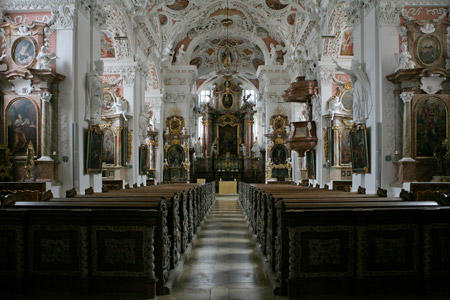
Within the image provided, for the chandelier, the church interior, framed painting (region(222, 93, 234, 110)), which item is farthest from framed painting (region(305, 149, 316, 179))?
framed painting (region(222, 93, 234, 110))

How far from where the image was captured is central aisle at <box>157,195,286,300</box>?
427cm

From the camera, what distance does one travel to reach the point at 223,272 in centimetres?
521

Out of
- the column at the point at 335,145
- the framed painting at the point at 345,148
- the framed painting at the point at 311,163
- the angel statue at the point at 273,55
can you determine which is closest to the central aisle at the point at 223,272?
the column at the point at 335,145

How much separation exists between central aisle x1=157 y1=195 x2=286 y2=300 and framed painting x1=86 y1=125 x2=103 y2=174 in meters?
3.07

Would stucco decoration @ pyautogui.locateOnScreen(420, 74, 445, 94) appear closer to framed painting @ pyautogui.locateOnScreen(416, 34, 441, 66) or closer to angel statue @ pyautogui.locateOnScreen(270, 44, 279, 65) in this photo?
framed painting @ pyautogui.locateOnScreen(416, 34, 441, 66)

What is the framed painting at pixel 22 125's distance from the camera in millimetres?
8945

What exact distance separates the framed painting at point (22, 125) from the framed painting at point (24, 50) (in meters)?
0.88

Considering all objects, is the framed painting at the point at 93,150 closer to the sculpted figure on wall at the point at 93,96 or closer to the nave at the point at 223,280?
the sculpted figure on wall at the point at 93,96

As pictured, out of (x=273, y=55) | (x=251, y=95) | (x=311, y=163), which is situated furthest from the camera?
(x=251, y=95)

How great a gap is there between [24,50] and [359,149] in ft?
25.1

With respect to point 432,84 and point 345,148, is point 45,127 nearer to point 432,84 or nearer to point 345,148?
point 432,84

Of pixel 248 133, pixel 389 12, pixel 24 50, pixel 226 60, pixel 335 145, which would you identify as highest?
pixel 226 60

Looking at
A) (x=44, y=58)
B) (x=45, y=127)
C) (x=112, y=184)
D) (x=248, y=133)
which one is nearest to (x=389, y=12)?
(x=44, y=58)

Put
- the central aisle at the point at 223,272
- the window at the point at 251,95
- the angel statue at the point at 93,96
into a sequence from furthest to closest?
the window at the point at 251,95 → the angel statue at the point at 93,96 → the central aisle at the point at 223,272
